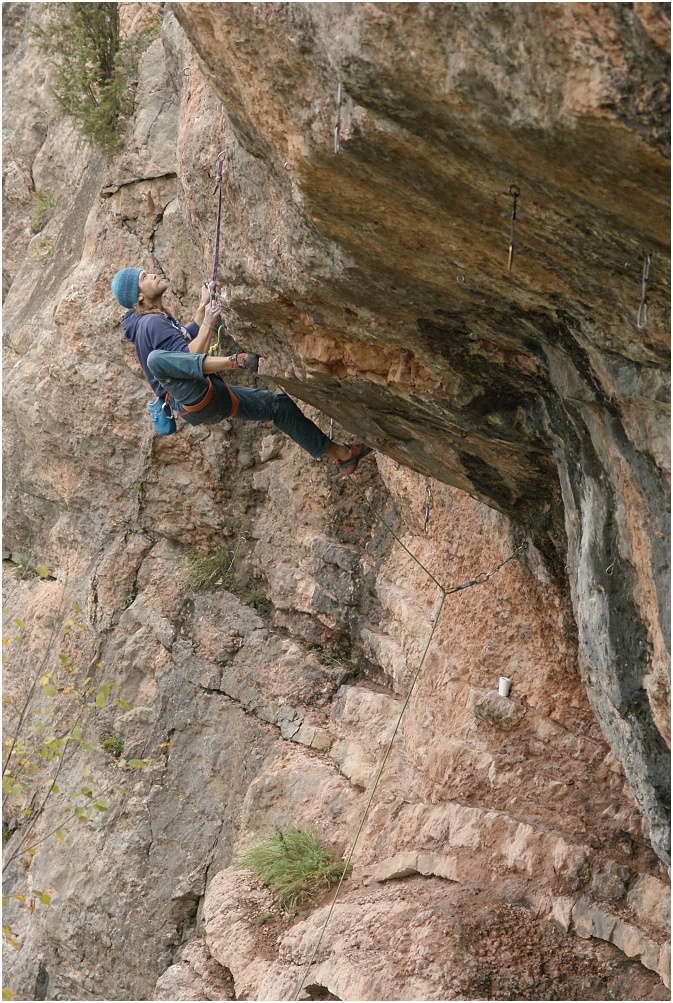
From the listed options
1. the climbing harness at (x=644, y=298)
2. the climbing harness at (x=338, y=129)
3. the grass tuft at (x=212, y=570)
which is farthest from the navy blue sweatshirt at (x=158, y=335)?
the climbing harness at (x=644, y=298)

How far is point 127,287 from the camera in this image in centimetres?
629

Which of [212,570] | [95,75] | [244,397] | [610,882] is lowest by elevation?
[610,882]

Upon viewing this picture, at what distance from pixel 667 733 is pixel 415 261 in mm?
2174

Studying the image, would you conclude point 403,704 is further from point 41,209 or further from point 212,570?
point 41,209

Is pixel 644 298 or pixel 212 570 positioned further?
pixel 212 570

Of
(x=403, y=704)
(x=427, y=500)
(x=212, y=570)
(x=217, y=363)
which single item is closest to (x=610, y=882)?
(x=403, y=704)

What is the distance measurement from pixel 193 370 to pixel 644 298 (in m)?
3.42

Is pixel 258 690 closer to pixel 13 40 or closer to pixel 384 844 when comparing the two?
pixel 384 844

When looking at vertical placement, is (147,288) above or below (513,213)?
above

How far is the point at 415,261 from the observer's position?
348 cm

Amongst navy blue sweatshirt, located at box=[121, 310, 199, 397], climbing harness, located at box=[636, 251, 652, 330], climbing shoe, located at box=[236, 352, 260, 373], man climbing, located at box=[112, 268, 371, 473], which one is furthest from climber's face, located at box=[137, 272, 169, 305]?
climbing harness, located at box=[636, 251, 652, 330]

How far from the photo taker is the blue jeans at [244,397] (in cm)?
564

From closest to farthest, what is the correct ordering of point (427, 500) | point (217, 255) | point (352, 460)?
1. point (217, 255)
2. point (427, 500)
3. point (352, 460)

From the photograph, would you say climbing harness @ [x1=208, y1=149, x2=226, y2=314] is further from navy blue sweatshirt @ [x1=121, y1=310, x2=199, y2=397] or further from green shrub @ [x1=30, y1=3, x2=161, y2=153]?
green shrub @ [x1=30, y1=3, x2=161, y2=153]
